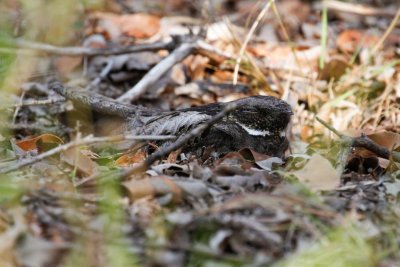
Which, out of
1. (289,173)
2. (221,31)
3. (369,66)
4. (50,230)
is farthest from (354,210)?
(221,31)

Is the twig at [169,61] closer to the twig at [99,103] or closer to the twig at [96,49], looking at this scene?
the twig at [96,49]

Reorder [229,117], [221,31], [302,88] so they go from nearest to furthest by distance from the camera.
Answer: [229,117], [302,88], [221,31]

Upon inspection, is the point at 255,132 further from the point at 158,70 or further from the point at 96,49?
the point at 96,49

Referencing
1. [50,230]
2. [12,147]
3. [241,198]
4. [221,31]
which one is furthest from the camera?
[221,31]

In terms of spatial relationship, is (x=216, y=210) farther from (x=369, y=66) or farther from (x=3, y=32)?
(x=369, y=66)

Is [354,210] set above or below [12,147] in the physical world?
above

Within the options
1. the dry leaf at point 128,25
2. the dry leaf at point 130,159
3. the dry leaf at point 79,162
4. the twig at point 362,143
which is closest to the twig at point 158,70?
the dry leaf at point 128,25

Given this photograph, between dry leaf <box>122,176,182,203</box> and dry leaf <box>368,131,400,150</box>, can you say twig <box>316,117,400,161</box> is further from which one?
dry leaf <box>122,176,182,203</box>

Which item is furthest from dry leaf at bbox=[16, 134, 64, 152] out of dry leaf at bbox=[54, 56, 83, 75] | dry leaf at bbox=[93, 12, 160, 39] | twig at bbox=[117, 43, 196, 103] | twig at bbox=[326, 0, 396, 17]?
twig at bbox=[326, 0, 396, 17]
